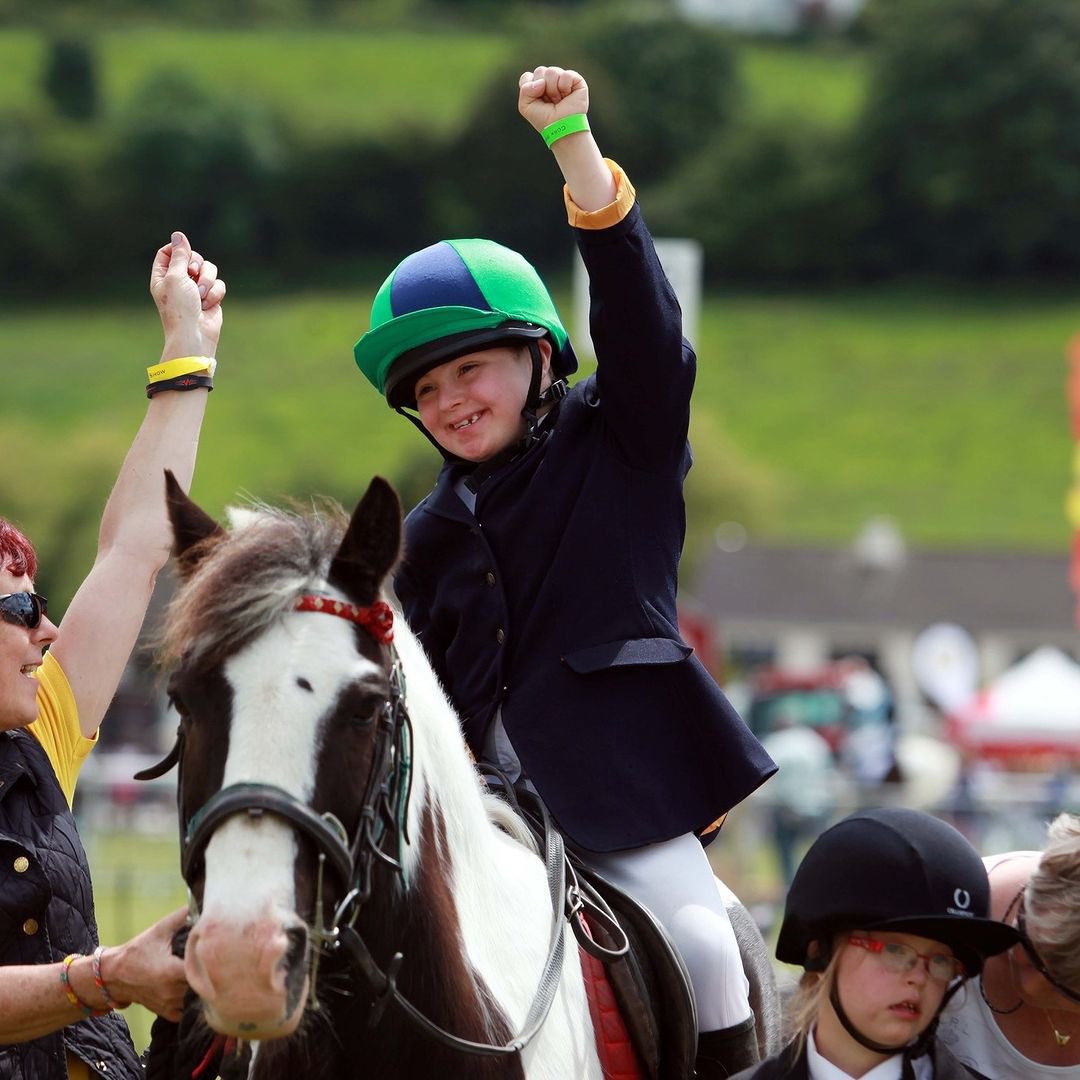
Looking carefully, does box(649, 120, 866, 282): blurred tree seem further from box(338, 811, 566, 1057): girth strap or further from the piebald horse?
the piebald horse

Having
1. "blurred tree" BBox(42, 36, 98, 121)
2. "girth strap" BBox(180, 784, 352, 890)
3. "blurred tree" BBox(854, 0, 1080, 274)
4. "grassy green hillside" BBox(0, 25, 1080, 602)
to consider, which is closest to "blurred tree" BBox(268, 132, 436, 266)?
"grassy green hillside" BBox(0, 25, 1080, 602)

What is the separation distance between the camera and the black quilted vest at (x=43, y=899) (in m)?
3.29

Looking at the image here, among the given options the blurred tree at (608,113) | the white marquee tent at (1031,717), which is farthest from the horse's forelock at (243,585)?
the blurred tree at (608,113)

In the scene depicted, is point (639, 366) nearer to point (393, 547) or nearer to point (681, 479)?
point (681, 479)

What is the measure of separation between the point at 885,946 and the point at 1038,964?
446mm

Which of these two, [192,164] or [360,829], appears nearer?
[360,829]

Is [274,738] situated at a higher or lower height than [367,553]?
lower

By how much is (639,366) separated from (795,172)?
351ft

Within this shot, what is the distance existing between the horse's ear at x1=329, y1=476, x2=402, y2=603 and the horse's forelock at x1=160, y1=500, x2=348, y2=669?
35 mm

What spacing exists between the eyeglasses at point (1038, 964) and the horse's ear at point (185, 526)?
5.69 ft

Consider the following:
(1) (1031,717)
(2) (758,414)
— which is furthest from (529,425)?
(2) (758,414)

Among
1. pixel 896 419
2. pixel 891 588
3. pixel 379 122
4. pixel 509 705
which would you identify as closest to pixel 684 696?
pixel 509 705

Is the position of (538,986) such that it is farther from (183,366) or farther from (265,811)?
(183,366)

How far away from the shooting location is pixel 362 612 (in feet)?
9.27
